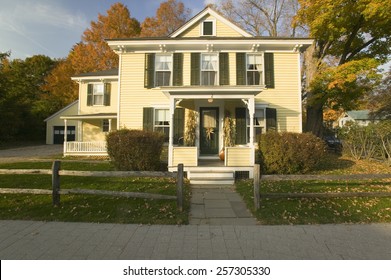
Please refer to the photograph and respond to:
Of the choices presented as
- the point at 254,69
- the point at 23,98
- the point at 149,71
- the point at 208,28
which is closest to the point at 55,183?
the point at 149,71

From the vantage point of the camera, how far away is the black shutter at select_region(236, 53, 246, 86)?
1236 centimetres

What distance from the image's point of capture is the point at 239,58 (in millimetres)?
12500

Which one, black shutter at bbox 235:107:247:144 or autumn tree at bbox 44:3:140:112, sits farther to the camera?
autumn tree at bbox 44:3:140:112

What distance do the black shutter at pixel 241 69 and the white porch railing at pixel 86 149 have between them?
9408mm

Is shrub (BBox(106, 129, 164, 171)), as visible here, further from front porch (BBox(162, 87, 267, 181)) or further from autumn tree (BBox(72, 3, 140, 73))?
autumn tree (BBox(72, 3, 140, 73))

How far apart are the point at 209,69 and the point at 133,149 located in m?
6.48

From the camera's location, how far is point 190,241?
4.04 metres

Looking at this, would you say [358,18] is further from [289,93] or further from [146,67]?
[146,67]

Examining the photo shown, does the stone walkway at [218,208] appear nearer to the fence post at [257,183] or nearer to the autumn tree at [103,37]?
the fence post at [257,183]

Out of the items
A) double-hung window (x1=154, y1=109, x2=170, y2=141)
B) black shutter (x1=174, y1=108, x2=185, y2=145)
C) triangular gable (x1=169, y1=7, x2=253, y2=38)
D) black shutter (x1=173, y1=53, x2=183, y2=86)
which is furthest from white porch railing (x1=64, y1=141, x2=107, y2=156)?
triangular gable (x1=169, y1=7, x2=253, y2=38)

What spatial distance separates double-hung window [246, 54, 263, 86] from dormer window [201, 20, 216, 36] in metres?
2.63

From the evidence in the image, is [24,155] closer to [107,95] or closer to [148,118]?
[107,95]

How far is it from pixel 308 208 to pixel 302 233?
1318 millimetres

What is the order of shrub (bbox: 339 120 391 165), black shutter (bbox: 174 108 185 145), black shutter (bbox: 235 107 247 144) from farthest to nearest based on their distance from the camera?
black shutter (bbox: 174 108 185 145), black shutter (bbox: 235 107 247 144), shrub (bbox: 339 120 391 165)
